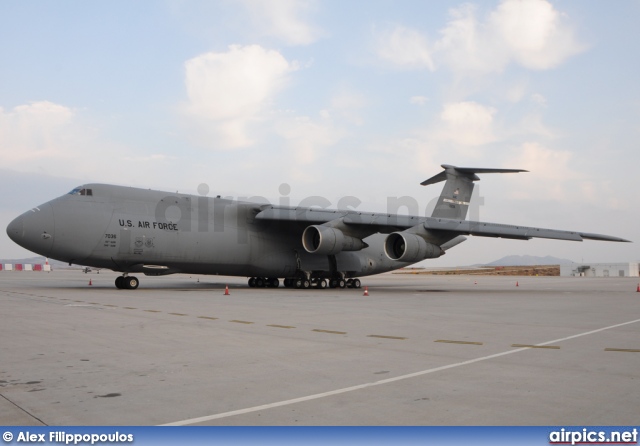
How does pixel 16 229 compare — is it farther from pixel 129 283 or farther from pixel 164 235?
pixel 164 235

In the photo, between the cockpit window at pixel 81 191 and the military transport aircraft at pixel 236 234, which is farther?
the cockpit window at pixel 81 191

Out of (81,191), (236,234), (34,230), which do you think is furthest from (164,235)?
(34,230)

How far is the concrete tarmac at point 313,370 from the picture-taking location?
426cm

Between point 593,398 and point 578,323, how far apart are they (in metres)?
6.50

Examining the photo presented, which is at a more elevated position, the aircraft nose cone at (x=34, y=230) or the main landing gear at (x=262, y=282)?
the aircraft nose cone at (x=34, y=230)

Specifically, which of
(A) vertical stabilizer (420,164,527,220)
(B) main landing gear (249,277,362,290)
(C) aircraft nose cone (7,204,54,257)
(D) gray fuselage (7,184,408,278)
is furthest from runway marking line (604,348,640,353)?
(A) vertical stabilizer (420,164,527,220)

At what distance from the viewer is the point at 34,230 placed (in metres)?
17.7

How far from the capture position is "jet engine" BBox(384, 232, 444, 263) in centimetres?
2153

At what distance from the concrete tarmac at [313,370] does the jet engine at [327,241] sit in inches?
421

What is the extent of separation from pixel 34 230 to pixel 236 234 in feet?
24.5

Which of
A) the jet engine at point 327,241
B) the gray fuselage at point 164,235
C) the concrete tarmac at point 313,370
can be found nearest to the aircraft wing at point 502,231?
the jet engine at point 327,241

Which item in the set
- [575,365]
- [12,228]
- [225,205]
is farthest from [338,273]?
[575,365]

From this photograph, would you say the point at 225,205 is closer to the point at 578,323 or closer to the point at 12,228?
the point at 12,228

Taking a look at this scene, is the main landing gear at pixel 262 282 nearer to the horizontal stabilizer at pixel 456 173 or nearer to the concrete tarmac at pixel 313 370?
the horizontal stabilizer at pixel 456 173
